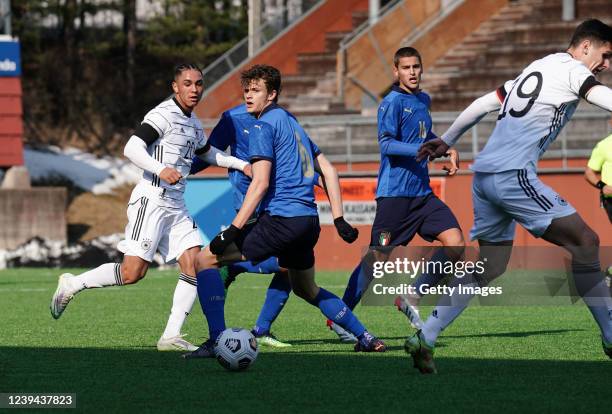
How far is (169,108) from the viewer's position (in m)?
9.74

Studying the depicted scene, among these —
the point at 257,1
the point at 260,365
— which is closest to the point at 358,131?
the point at 257,1

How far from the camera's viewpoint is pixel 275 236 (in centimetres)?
855

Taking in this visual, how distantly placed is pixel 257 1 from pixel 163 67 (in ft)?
25.0

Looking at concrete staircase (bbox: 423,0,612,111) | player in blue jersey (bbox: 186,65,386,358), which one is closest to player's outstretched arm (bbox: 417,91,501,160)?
player in blue jersey (bbox: 186,65,386,358)

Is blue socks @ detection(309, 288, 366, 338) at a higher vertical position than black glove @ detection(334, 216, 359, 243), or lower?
lower

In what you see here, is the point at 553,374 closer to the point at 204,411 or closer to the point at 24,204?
the point at 204,411

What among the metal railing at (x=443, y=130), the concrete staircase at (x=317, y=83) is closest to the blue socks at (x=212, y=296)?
the metal railing at (x=443, y=130)

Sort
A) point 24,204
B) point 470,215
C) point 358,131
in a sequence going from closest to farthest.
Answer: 1. point 470,215
2. point 358,131
3. point 24,204

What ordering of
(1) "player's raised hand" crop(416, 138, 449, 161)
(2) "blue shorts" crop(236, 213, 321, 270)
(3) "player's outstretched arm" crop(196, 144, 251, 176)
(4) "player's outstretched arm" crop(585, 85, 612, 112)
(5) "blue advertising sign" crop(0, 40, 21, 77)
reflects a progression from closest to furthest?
1. (4) "player's outstretched arm" crop(585, 85, 612, 112)
2. (1) "player's raised hand" crop(416, 138, 449, 161)
3. (2) "blue shorts" crop(236, 213, 321, 270)
4. (3) "player's outstretched arm" crop(196, 144, 251, 176)
5. (5) "blue advertising sign" crop(0, 40, 21, 77)

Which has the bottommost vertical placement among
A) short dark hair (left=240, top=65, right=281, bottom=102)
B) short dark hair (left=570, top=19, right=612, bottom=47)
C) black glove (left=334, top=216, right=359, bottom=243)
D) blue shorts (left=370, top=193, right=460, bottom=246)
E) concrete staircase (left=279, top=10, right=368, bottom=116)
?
concrete staircase (left=279, top=10, right=368, bottom=116)

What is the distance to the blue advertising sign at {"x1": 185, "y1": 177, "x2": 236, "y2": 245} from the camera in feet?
75.5

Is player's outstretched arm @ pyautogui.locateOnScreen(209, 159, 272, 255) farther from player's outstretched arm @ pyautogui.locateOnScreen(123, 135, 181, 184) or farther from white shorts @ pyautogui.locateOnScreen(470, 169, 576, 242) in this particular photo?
white shorts @ pyautogui.locateOnScreen(470, 169, 576, 242)

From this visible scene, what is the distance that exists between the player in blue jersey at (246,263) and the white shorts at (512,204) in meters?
2.35

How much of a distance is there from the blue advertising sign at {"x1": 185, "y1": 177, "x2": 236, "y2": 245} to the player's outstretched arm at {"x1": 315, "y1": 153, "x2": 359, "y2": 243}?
13.8 m
